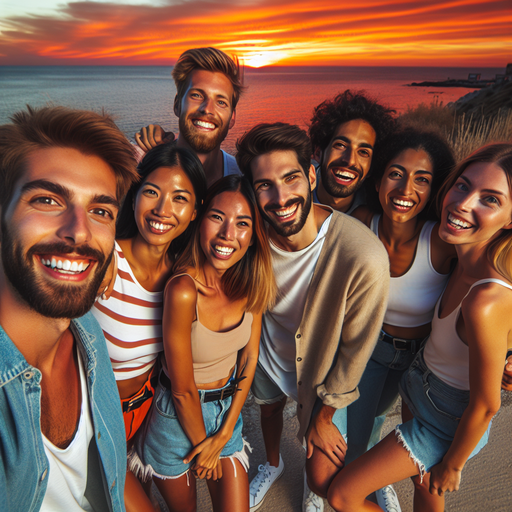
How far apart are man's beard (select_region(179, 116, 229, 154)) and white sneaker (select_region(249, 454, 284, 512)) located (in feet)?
9.56

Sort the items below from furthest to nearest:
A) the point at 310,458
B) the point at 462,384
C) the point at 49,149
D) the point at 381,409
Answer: the point at 381,409, the point at 310,458, the point at 462,384, the point at 49,149

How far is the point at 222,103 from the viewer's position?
138 inches

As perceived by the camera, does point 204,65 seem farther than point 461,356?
Yes

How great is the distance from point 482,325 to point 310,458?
162cm

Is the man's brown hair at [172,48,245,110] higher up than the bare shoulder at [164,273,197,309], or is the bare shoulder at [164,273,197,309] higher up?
the man's brown hair at [172,48,245,110]

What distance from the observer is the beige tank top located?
2260 millimetres

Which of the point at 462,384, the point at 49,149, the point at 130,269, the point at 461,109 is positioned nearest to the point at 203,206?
the point at 130,269

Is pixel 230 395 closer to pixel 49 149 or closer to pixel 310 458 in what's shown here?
pixel 310 458

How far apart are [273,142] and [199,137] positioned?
44.4 inches

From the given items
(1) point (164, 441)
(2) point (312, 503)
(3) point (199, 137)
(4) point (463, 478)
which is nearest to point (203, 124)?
(3) point (199, 137)

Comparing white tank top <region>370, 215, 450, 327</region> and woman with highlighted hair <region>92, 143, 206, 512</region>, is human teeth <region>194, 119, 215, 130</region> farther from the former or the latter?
white tank top <region>370, 215, 450, 327</region>

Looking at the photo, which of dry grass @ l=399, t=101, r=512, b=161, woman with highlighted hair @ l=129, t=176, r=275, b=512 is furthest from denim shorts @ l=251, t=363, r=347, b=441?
dry grass @ l=399, t=101, r=512, b=161

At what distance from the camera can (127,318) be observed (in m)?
2.23

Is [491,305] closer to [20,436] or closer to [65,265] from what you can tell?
[65,265]
